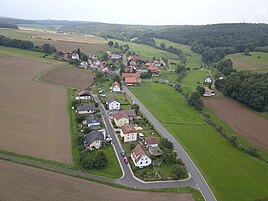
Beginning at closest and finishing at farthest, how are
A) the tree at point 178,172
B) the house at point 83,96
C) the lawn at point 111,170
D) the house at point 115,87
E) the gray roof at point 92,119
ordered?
the lawn at point 111,170
the tree at point 178,172
the gray roof at point 92,119
the house at point 83,96
the house at point 115,87

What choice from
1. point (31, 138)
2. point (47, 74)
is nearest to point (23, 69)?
point (47, 74)

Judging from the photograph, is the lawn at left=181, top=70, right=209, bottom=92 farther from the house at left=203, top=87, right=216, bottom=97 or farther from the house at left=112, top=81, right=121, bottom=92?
the house at left=112, top=81, right=121, bottom=92

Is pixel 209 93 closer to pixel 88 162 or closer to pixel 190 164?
pixel 190 164

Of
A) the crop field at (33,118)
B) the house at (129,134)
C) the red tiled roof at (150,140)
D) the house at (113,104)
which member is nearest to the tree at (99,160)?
the crop field at (33,118)

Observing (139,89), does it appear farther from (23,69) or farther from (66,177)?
(66,177)

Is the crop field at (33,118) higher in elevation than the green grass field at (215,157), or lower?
higher

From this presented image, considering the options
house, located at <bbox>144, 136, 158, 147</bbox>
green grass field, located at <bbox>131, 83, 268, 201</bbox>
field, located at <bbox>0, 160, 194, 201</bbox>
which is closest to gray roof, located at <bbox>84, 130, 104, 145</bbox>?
house, located at <bbox>144, 136, 158, 147</bbox>

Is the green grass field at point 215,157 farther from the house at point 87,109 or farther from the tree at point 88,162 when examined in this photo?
the tree at point 88,162
